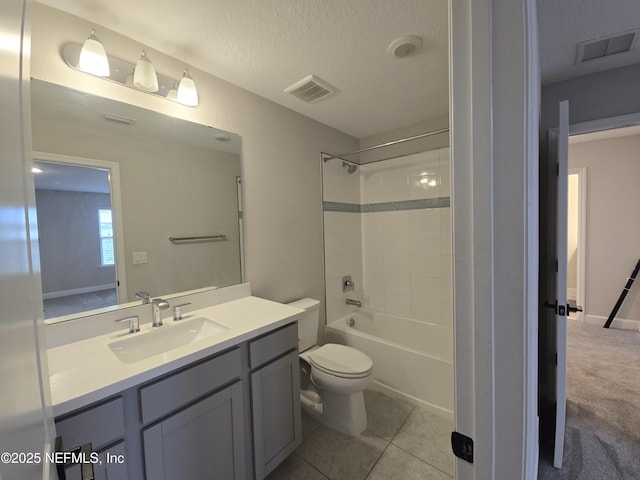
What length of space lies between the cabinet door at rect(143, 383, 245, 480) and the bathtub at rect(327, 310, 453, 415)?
129 centimetres

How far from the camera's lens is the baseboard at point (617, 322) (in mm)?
3148

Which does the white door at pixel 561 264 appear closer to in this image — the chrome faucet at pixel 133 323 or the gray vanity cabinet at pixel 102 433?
the gray vanity cabinet at pixel 102 433

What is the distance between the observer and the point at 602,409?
192 cm

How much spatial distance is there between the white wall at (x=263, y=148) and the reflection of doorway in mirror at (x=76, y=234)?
392 millimetres

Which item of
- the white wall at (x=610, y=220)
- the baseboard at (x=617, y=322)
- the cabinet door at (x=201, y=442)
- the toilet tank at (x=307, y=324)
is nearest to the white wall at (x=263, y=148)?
the toilet tank at (x=307, y=324)

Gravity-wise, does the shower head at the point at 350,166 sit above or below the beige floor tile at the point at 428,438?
above

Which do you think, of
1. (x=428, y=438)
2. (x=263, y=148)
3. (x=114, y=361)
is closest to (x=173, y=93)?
(x=263, y=148)

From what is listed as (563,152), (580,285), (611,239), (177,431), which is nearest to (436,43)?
(563,152)

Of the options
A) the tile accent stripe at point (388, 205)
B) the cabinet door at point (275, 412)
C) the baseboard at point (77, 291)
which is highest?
the tile accent stripe at point (388, 205)

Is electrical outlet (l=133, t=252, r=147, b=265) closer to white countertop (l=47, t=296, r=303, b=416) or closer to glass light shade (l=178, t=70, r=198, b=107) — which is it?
white countertop (l=47, t=296, r=303, b=416)

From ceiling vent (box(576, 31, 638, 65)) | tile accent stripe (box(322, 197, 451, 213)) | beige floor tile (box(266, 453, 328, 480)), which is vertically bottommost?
beige floor tile (box(266, 453, 328, 480))

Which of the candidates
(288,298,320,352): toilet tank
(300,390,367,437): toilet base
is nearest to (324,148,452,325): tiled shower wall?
(288,298,320,352): toilet tank

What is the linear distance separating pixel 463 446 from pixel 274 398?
1.07 metres

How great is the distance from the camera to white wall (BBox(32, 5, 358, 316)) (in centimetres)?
118
